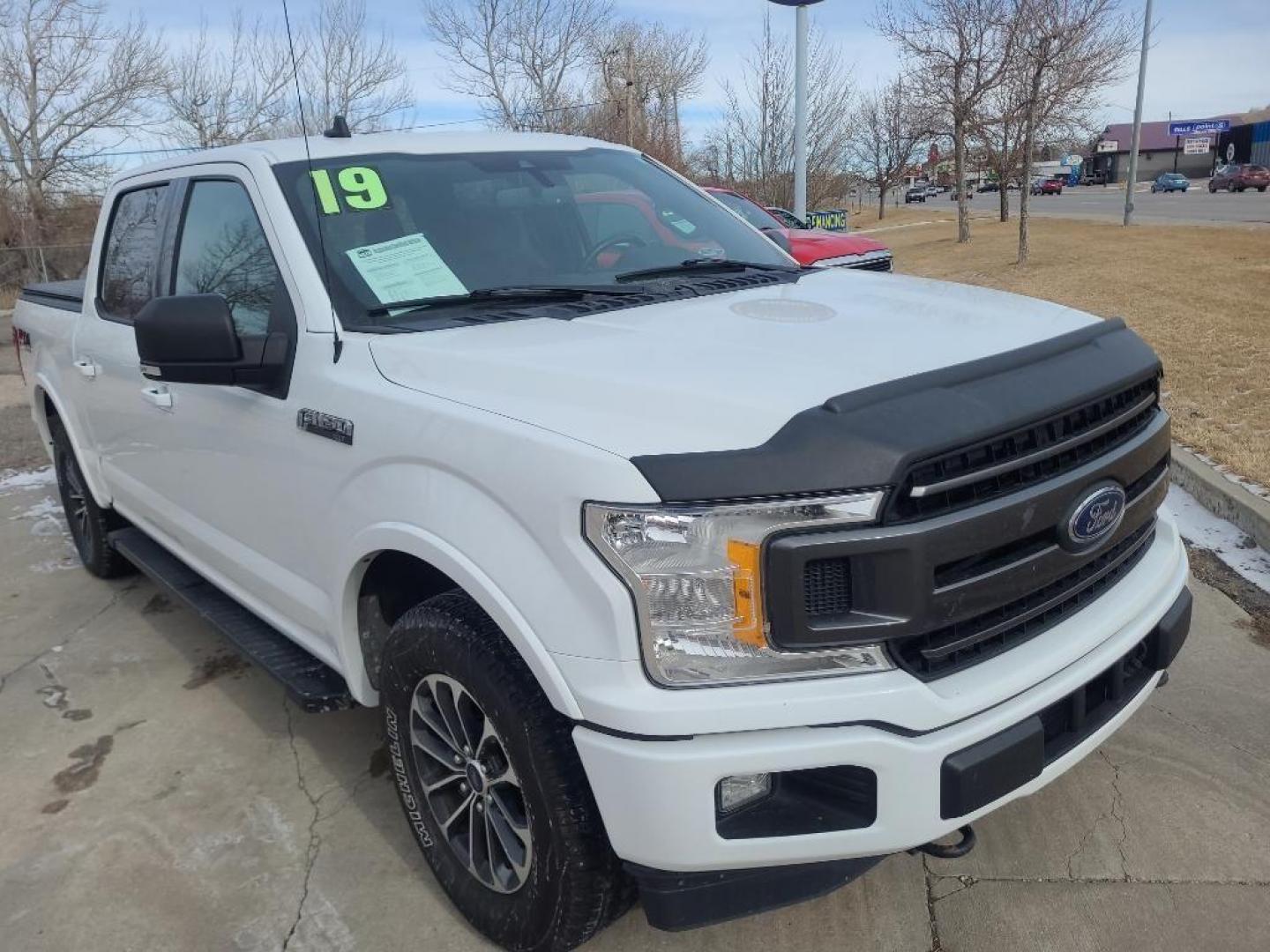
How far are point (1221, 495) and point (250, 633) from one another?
4.48m

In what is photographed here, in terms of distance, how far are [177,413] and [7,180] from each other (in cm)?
2912

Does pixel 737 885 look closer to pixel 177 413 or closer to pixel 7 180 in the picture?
pixel 177 413

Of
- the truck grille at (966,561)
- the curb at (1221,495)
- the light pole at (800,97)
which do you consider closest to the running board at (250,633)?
the truck grille at (966,561)

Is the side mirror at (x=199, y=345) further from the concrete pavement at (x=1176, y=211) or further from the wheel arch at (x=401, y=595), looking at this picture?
the concrete pavement at (x=1176, y=211)

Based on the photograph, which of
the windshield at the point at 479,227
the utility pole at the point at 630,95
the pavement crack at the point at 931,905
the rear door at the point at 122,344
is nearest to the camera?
the pavement crack at the point at 931,905

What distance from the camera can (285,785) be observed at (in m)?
3.21

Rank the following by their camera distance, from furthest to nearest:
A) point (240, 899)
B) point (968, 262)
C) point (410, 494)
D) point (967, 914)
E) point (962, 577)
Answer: point (968, 262) < point (240, 899) < point (967, 914) < point (410, 494) < point (962, 577)

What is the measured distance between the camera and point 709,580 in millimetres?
1802

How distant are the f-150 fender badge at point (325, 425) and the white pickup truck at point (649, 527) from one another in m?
0.01

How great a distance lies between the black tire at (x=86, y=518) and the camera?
4809mm

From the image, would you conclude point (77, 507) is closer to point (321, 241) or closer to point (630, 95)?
point (321, 241)

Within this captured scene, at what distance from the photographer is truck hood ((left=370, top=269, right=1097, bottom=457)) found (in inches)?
74.7

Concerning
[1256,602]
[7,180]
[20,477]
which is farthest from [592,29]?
[1256,602]

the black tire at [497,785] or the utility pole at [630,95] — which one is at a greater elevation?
the utility pole at [630,95]
